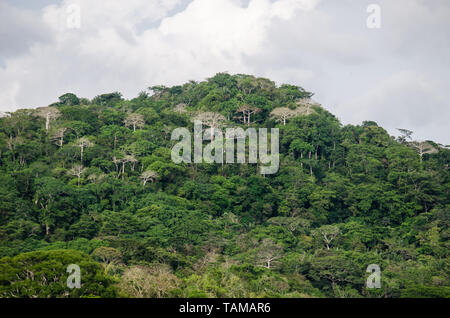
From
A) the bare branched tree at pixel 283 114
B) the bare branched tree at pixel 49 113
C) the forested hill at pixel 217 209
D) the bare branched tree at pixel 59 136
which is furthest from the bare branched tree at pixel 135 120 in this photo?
the bare branched tree at pixel 283 114

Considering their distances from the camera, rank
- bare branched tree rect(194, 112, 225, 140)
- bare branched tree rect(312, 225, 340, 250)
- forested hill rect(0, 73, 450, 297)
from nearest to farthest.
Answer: forested hill rect(0, 73, 450, 297)
bare branched tree rect(312, 225, 340, 250)
bare branched tree rect(194, 112, 225, 140)

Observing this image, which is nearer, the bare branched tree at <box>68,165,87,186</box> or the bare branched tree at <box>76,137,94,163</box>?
the bare branched tree at <box>68,165,87,186</box>

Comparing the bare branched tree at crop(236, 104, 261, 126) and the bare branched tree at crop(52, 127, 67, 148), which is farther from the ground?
the bare branched tree at crop(236, 104, 261, 126)

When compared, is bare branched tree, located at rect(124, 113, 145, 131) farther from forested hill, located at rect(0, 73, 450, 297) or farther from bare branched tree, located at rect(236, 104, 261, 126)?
bare branched tree, located at rect(236, 104, 261, 126)

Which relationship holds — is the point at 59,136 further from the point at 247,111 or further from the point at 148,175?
the point at 247,111

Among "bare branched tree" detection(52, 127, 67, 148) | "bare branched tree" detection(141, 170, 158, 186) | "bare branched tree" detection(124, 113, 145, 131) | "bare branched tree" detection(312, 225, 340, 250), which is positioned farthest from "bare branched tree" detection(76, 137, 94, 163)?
"bare branched tree" detection(312, 225, 340, 250)

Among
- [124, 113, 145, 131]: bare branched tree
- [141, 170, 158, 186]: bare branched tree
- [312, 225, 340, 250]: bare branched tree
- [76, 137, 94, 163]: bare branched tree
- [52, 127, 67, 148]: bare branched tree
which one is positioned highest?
[124, 113, 145, 131]: bare branched tree

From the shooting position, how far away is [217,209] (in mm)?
33281

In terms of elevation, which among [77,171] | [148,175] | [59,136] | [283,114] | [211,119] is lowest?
[148,175]

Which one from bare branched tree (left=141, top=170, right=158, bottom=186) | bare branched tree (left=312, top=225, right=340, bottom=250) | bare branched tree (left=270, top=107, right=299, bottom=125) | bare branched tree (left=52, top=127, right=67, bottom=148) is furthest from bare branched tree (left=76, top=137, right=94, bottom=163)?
bare branched tree (left=312, top=225, right=340, bottom=250)

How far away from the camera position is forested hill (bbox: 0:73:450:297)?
22.8 m

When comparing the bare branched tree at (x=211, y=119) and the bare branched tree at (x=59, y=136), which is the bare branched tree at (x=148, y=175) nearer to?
the bare branched tree at (x=59, y=136)

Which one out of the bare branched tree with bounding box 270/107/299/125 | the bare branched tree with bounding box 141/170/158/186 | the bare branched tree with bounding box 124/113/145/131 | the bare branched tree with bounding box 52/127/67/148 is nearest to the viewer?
the bare branched tree with bounding box 141/170/158/186

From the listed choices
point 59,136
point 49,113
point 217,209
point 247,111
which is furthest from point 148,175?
point 247,111
